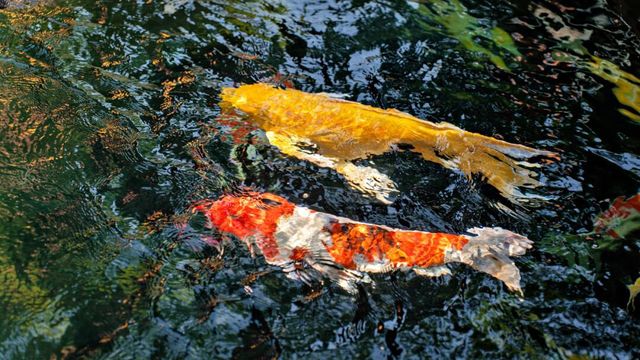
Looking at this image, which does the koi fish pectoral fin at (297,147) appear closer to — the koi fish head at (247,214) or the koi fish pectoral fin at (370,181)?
the koi fish pectoral fin at (370,181)

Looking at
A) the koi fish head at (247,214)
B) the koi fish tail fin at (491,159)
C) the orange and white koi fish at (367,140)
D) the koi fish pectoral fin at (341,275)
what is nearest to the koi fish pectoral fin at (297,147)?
the orange and white koi fish at (367,140)

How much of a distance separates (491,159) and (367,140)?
0.97 meters

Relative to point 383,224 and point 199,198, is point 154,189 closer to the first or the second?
point 199,198

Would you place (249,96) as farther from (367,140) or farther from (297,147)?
(367,140)

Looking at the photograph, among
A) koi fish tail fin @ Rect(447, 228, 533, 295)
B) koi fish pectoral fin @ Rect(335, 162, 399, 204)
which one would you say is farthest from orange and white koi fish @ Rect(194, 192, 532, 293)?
koi fish pectoral fin @ Rect(335, 162, 399, 204)

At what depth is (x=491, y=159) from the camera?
4.29 metres

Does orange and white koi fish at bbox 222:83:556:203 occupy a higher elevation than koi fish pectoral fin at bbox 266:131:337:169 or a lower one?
higher

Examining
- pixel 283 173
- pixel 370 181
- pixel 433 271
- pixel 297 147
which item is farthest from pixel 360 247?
pixel 297 147

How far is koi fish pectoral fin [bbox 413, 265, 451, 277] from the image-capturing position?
3.62 m

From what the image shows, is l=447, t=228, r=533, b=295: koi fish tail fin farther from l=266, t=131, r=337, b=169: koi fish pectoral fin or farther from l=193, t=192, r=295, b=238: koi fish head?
l=266, t=131, r=337, b=169: koi fish pectoral fin

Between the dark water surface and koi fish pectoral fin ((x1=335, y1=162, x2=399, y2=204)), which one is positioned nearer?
the dark water surface

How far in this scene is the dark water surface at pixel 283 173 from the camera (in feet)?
11.0

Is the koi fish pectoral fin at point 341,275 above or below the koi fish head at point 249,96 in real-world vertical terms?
below

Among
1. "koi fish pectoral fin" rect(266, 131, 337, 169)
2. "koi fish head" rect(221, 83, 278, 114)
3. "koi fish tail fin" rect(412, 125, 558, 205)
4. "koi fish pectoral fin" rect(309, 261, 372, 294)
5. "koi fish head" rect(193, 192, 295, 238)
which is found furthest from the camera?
"koi fish head" rect(221, 83, 278, 114)
